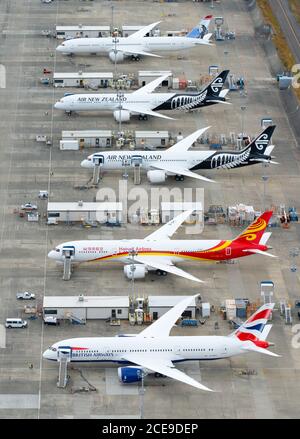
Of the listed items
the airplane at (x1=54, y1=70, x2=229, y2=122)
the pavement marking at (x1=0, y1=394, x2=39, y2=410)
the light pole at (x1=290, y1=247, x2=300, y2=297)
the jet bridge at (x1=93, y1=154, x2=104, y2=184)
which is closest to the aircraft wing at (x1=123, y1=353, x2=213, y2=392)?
the pavement marking at (x1=0, y1=394, x2=39, y2=410)

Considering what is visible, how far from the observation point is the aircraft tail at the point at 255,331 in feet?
416

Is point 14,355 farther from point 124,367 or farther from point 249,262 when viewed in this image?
point 249,262

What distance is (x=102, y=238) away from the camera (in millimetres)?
151500

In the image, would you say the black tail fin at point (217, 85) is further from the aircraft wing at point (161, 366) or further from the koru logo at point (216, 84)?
the aircraft wing at point (161, 366)

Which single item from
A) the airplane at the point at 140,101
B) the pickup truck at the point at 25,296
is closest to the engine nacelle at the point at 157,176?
the airplane at the point at 140,101

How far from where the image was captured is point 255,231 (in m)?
144

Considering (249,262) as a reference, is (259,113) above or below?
above

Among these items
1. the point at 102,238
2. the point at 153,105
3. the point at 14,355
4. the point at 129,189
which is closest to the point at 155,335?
the point at 14,355

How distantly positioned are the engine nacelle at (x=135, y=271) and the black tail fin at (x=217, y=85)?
45.6m

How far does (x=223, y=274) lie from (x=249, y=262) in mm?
4100

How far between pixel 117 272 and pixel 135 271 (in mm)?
3502

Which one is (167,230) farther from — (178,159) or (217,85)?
(217,85)

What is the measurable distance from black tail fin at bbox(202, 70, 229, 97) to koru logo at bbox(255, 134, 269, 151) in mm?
18621

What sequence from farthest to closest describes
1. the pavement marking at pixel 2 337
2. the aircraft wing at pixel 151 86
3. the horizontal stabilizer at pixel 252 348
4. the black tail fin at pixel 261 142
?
the aircraft wing at pixel 151 86
the black tail fin at pixel 261 142
the pavement marking at pixel 2 337
the horizontal stabilizer at pixel 252 348
